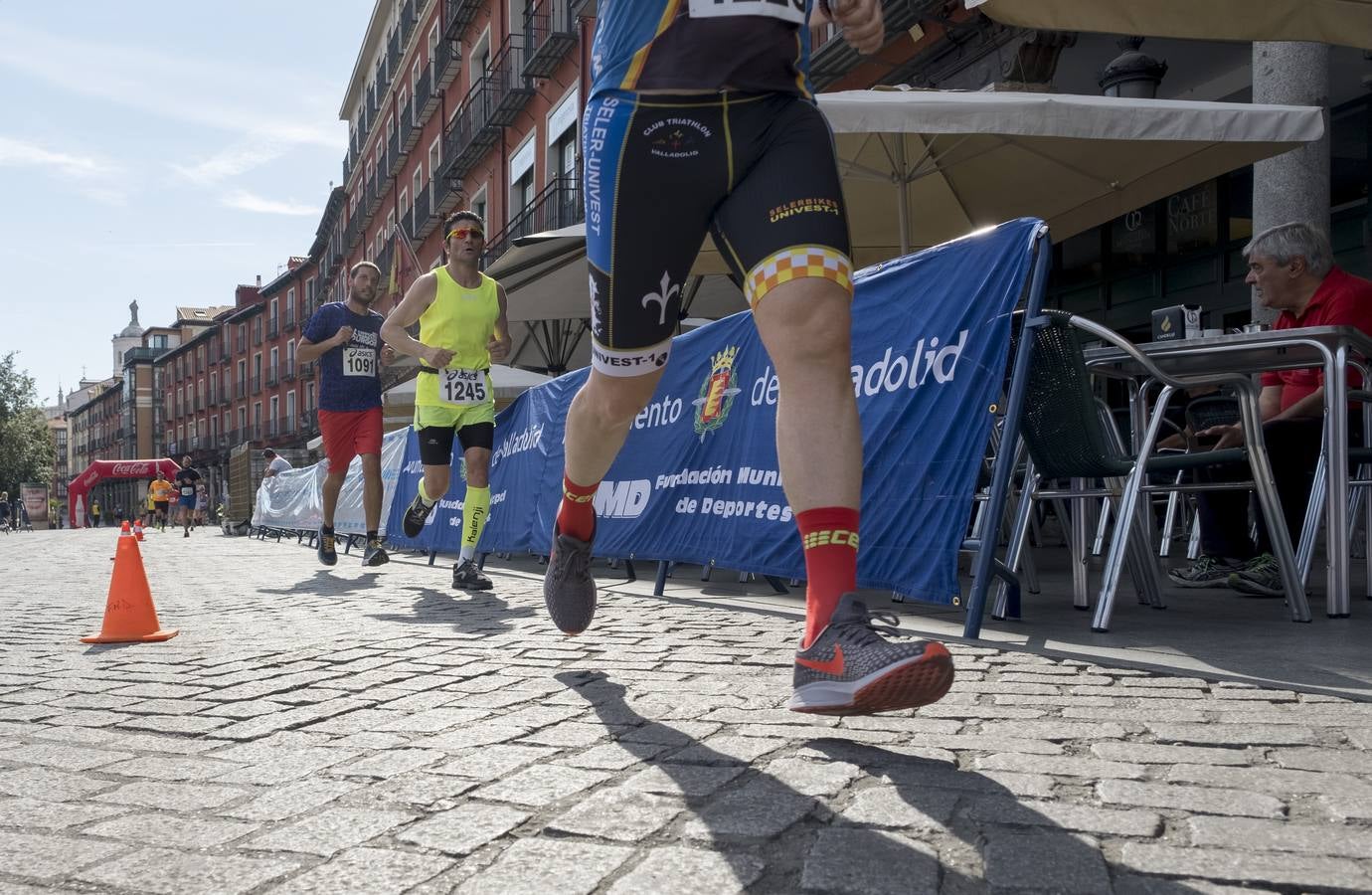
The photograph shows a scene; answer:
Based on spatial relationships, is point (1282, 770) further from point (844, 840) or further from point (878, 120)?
point (878, 120)

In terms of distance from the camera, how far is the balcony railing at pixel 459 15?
93.2ft

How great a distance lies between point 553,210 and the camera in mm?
22000

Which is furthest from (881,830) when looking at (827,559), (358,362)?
(358,362)

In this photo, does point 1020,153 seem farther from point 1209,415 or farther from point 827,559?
point 827,559

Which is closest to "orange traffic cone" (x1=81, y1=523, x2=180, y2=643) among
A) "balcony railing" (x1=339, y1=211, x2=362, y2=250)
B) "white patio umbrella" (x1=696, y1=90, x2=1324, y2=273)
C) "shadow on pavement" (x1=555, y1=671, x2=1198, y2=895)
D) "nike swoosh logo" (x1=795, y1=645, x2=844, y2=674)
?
"shadow on pavement" (x1=555, y1=671, x2=1198, y2=895)

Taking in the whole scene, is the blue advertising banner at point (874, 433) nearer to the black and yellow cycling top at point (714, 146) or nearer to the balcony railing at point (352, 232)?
the black and yellow cycling top at point (714, 146)

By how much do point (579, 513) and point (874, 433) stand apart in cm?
125

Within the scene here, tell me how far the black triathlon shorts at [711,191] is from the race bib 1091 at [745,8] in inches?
6.6

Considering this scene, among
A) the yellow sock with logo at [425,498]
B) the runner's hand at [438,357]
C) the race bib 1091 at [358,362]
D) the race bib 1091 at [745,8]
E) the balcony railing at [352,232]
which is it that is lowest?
the yellow sock with logo at [425,498]

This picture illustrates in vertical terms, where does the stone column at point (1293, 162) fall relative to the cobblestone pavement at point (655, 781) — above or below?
above

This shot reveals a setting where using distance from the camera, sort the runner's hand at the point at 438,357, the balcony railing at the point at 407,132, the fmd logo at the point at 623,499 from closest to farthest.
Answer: the fmd logo at the point at 623,499 < the runner's hand at the point at 438,357 < the balcony railing at the point at 407,132

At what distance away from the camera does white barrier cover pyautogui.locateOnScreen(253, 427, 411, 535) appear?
11.3 meters

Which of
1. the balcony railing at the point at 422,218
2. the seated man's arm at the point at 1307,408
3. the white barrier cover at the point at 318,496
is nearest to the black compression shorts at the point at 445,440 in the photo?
the white barrier cover at the point at 318,496

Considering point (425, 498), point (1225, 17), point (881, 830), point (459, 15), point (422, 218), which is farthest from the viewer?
point (422, 218)
